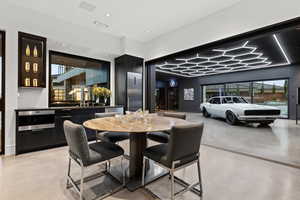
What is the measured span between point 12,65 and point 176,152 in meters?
3.73

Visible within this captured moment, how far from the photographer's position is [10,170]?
232cm

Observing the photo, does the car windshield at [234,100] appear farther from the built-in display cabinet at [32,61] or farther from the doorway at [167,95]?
the built-in display cabinet at [32,61]

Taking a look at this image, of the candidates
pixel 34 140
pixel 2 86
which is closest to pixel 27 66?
pixel 2 86

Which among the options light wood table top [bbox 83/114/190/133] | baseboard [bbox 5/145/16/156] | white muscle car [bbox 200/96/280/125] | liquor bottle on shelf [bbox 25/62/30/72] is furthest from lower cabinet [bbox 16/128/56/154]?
white muscle car [bbox 200/96/280/125]

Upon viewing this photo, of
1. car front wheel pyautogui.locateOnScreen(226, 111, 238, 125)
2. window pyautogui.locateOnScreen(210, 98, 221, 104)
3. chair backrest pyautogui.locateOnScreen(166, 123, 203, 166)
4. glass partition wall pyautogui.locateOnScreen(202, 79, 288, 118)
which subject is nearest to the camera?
chair backrest pyautogui.locateOnScreen(166, 123, 203, 166)

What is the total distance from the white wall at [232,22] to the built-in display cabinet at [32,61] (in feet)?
10.5

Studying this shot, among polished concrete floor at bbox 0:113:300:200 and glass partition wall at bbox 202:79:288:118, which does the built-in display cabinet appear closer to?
polished concrete floor at bbox 0:113:300:200

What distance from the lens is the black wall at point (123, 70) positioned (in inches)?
180

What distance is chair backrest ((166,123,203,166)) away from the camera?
143cm

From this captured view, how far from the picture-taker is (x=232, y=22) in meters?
2.96

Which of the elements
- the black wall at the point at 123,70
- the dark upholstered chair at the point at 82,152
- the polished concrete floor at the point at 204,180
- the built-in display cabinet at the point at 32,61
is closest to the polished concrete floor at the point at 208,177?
the polished concrete floor at the point at 204,180

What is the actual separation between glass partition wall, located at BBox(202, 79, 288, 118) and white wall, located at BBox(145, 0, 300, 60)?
23.0ft

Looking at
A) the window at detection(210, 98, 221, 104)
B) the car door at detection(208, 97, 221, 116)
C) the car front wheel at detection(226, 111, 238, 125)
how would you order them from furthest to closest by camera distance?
the window at detection(210, 98, 221, 104) → the car door at detection(208, 97, 221, 116) → the car front wheel at detection(226, 111, 238, 125)

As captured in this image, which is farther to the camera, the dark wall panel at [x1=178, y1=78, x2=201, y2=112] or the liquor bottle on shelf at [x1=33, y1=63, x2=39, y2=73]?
the dark wall panel at [x1=178, y1=78, x2=201, y2=112]
